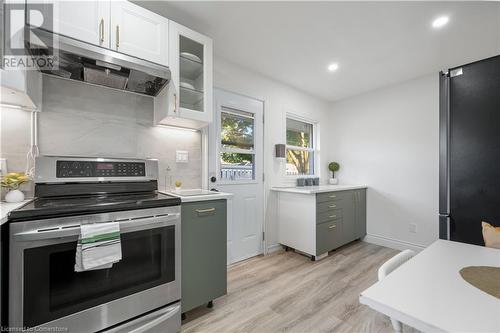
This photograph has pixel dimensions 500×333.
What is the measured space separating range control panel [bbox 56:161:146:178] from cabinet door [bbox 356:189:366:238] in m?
3.13

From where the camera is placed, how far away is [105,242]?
116 cm

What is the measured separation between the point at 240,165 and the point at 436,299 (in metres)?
2.27

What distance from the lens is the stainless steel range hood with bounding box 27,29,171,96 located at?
4.14 feet

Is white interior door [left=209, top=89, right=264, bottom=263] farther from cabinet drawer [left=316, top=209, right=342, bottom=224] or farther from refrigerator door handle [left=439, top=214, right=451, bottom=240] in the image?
refrigerator door handle [left=439, top=214, right=451, bottom=240]

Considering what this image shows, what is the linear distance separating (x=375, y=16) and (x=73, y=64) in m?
2.41

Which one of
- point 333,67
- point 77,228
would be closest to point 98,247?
point 77,228

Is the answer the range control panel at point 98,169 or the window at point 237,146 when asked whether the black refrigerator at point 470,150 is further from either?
the range control panel at point 98,169

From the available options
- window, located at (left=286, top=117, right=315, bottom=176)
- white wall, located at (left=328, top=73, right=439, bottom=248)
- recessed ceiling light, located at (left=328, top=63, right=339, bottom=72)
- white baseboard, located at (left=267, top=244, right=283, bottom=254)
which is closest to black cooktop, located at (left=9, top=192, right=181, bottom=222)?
white baseboard, located at (left=267, top=244, right=283, bottom=254)

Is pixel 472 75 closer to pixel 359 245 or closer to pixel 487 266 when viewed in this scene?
pixel 487 266

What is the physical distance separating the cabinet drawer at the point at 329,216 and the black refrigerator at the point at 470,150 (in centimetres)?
123

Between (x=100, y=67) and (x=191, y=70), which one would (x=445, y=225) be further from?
(x=100, y=67)

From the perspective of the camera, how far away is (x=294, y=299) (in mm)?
1929

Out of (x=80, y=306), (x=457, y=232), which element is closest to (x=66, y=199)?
(x=80, y=306)

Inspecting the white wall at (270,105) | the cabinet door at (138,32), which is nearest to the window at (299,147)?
the white wall at (270,105)
